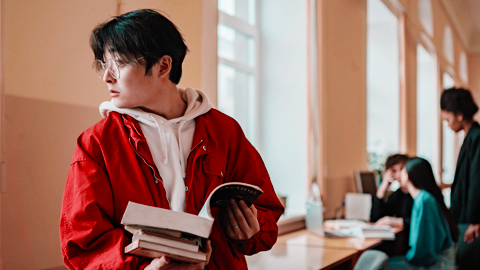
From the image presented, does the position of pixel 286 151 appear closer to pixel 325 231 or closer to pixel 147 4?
pixel 325 231

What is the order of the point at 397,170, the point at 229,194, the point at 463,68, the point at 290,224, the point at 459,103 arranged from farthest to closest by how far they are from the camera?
the point at 463,68 → the point at 397,170 → the point at 459,103 → the point at 290,224 → the point at 229,194

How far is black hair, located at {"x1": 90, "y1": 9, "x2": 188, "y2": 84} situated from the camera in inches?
42.6

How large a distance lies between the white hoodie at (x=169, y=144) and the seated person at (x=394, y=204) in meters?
2.31

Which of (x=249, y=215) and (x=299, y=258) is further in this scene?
(x=299, y=258)

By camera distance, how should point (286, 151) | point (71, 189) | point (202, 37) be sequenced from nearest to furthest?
point (71, 189)
point (202, 37)
point (286, 151)

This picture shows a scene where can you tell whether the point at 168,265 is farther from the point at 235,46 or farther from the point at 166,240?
the point at 235,46

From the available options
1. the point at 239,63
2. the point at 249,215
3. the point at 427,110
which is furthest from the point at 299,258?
the point at 427,110

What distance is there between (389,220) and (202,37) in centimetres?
203

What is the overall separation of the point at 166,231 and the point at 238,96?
2.38m

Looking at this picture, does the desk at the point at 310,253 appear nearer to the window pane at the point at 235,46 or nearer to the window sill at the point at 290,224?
the window sill at the point at 290,224

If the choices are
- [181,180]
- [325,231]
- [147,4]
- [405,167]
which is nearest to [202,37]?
[147,4]

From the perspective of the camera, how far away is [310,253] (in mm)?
2225

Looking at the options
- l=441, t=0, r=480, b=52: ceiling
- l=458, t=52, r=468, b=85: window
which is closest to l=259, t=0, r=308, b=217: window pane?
l=441, t=0, r=480, b=52: ceiling

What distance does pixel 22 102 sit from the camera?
1.31 m
